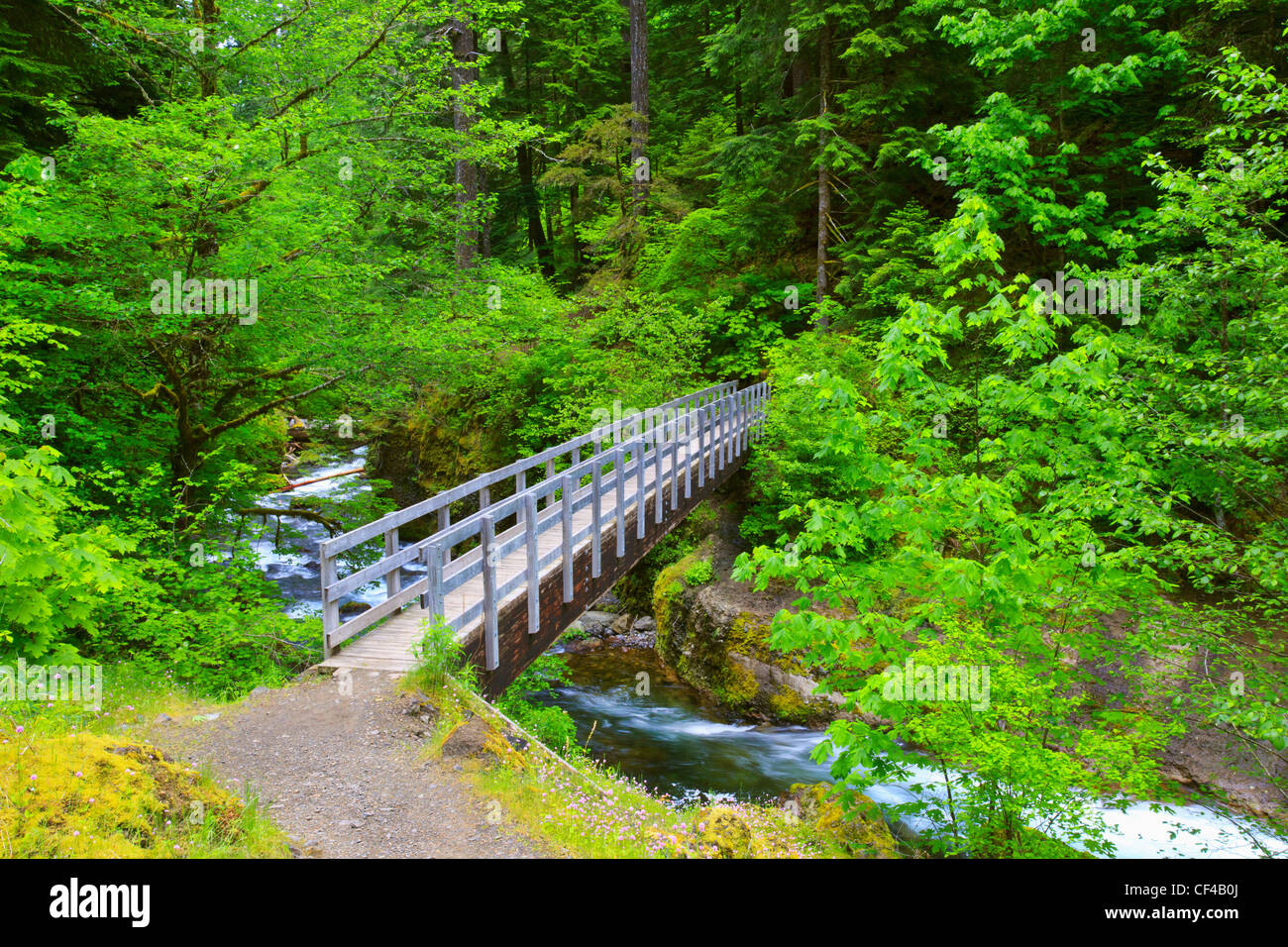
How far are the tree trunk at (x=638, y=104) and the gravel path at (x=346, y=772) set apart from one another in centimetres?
1878

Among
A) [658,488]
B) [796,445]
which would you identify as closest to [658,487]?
[658,488]

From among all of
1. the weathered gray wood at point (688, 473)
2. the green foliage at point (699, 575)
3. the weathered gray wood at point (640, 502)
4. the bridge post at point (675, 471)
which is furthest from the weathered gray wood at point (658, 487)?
the green foliage at point (699, 575)

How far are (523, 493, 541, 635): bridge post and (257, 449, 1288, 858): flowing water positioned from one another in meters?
3.24

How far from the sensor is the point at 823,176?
16.5 meters

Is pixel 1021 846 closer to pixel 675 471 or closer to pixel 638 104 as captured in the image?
pixel 675 471

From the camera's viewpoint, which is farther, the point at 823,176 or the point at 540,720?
the point at 823,176

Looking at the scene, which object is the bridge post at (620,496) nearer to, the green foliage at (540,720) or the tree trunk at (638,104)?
the green foliage at (540,720)

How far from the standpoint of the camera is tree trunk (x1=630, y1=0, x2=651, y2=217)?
21.6 metres

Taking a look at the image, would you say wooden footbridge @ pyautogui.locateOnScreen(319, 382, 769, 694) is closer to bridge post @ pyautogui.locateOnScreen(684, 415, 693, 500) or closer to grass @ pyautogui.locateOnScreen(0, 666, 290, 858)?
bridge post @ pyautogui.locateOnScreen(684, 415, 693, 500)

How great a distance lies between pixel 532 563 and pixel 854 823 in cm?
376

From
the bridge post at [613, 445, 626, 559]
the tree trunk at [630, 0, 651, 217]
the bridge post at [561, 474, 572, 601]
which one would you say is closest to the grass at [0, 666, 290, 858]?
the bridge post at [561, 474, 572, 601]

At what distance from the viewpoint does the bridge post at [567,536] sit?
24.8 ft
